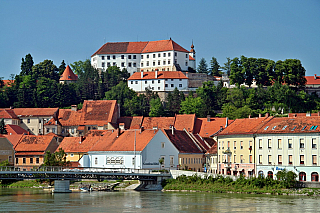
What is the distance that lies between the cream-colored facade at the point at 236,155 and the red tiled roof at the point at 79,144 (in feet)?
65.0

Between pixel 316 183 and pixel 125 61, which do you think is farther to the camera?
pixel 125 61

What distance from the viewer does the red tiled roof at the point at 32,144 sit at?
95562 mm

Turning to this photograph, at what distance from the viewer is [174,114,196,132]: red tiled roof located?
109m

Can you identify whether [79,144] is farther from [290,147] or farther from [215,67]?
[215,67]

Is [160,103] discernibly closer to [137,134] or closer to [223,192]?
[137,134]

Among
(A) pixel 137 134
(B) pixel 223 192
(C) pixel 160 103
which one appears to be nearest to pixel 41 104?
(C) pixel 160 103

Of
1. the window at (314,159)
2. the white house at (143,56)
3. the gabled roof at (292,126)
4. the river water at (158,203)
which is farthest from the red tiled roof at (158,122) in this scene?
the window at (314,159)

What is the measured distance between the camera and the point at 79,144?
300 ft

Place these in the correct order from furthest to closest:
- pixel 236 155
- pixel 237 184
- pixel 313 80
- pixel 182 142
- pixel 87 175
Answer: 1. pixel 313 80
2. pixel 182 142
3. pixel 236 155
4. pixel 87 175
5. pixel 237 184

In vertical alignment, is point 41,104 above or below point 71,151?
above

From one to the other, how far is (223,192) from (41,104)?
84.5 metres

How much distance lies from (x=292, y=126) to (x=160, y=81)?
78.6 meters

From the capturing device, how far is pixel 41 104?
470ft

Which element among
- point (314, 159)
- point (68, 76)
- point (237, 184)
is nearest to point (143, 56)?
point (68, 76)
